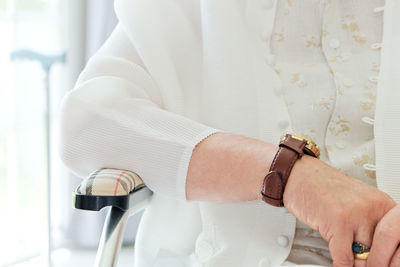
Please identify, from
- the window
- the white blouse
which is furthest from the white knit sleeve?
the window

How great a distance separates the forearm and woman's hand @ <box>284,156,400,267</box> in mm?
59

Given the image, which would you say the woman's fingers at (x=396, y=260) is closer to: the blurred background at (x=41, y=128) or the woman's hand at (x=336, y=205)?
the woman's hand at (x=336, y=205)

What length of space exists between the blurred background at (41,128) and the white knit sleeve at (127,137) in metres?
1.47

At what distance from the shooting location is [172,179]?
94cm

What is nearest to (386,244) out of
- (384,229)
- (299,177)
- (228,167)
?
(384,229)

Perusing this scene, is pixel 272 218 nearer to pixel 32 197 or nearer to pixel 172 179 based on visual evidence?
pixel 172 179

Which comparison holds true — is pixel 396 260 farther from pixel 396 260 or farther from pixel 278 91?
pixel 278 91

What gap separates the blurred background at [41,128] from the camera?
2426 millimetres

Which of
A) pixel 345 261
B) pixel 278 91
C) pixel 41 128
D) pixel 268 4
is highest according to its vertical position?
pixel 268 4

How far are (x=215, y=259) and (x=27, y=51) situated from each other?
1.64 meters

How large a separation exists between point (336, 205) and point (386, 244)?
9 cm

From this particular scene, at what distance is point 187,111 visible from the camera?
45.9 inches

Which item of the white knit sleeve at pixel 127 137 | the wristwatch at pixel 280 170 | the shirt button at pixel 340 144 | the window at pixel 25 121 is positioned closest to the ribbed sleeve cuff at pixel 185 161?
the white knit sleeve at pixel 127 137

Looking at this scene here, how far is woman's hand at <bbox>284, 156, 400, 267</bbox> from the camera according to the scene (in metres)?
0.78
